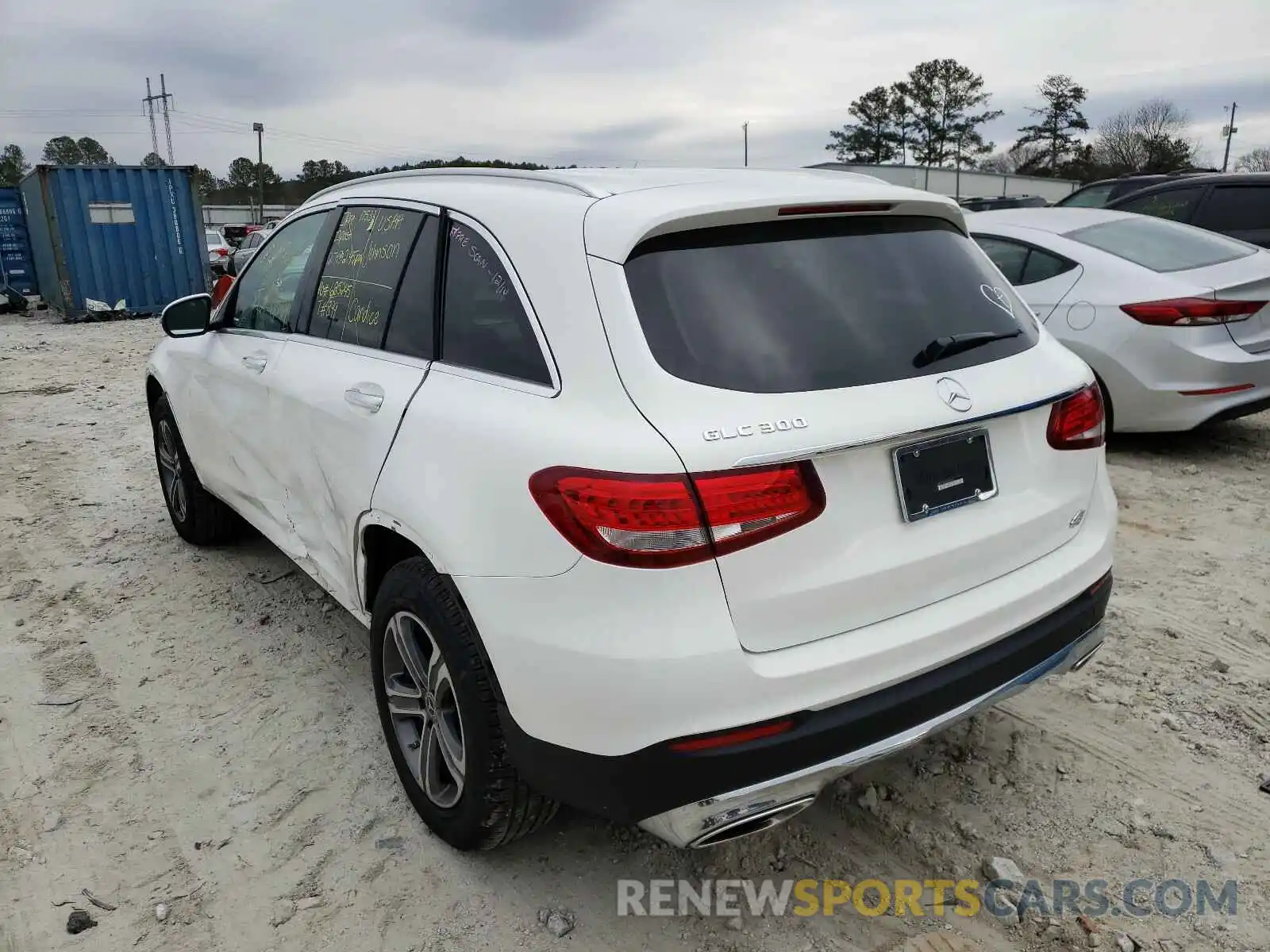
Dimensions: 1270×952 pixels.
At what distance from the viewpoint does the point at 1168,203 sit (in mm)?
8820

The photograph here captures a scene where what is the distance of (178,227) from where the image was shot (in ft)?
57.8

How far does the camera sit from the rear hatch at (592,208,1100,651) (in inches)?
74.9

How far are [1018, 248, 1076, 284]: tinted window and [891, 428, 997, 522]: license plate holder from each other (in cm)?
437

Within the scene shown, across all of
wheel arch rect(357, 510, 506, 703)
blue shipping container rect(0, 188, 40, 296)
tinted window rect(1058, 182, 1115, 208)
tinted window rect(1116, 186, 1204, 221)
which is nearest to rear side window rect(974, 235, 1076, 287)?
tinted window rect(1116, 186, 1204, 221)

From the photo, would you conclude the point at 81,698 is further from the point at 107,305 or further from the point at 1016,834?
the point at 107,305

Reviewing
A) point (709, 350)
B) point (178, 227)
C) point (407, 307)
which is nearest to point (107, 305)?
point (178, 227)

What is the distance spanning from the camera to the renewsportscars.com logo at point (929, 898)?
230cm

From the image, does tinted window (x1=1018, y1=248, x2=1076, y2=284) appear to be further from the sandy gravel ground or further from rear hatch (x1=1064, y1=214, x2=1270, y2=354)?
the sandy gravel ground

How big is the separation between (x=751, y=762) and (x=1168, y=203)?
29.5 feet

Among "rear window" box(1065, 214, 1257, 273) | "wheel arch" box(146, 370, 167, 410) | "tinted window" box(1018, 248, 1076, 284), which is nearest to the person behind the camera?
"wheel arch" box(146, 370, 167, 410)

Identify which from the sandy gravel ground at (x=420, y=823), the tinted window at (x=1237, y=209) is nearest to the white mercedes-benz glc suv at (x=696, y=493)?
the sandy gravel ground at (x=420, y=823)

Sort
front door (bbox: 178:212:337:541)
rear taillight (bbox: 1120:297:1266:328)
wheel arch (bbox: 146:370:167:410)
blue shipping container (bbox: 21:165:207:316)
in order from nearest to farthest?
1. front door (bbox: 178:212:337:541)
2. wheel arch (bbox: 146:370:167:410)
3. rear taillight (bbox: 1120:297:1266:328)
4. blue shipping container (bbox: 21:165:207:316)

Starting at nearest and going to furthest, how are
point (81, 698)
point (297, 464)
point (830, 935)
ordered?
point (830, 935) → point (297, 464) → point (81, 698)

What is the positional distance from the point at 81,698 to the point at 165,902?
1332 millimetres
